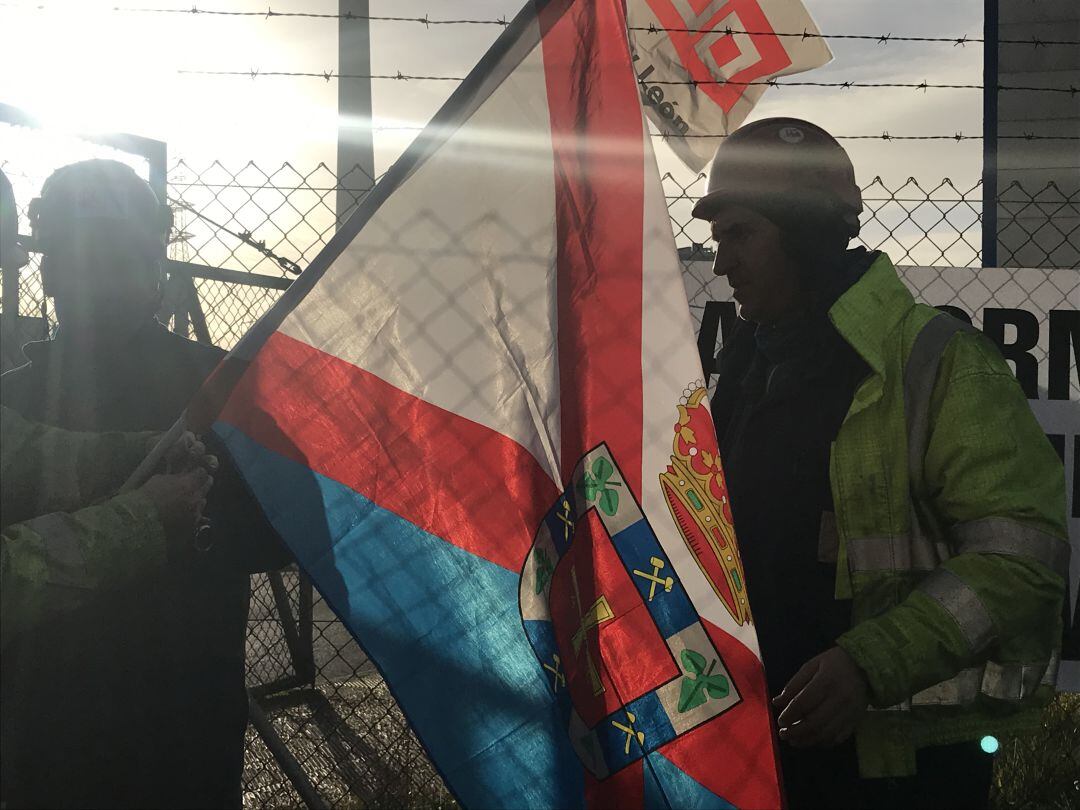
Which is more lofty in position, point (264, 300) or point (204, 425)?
point (264, 300)

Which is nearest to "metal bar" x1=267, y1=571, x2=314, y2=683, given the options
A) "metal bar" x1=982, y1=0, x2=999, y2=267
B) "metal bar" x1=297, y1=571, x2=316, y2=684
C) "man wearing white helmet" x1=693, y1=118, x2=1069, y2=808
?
"metal bar" x1=297, y1=571, x2=316, y2=684

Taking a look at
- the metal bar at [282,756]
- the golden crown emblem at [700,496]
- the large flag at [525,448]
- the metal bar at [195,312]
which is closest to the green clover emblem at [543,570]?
the large flag at [525,448]

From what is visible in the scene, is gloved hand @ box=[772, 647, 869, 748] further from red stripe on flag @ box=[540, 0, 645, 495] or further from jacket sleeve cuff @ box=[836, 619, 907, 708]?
red stripe on flag @ box=[540, 0, 645, 495]

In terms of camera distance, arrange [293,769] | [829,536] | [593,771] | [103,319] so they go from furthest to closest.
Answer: [293,769] < [103,319] < [829,536] < [593,771]

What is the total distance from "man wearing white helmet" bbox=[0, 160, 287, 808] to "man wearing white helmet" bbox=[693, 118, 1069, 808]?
1.04 m

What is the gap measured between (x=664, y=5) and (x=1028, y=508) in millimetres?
2965

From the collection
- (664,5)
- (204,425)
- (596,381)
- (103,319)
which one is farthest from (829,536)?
(664,5)

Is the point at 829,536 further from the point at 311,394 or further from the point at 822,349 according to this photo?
the point at 311,394

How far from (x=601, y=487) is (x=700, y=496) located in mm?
163

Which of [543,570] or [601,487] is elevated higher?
[601,487]

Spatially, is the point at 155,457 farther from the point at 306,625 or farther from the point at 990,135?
the point at 990,135

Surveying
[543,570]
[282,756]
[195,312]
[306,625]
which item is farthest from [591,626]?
[306,625]

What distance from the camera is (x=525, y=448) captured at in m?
1.85

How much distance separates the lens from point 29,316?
3.98m
